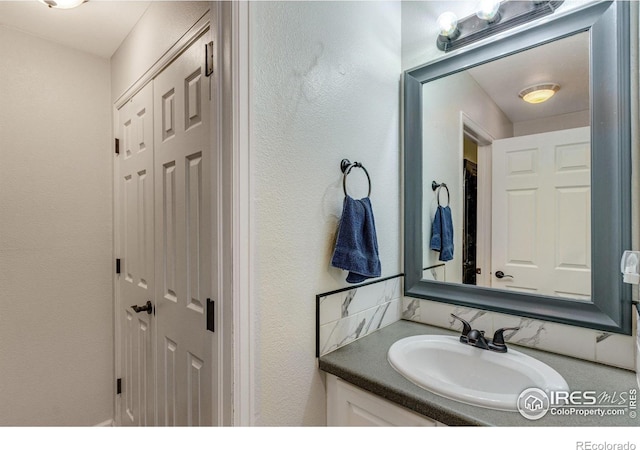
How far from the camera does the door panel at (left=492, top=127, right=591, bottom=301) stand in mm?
1037

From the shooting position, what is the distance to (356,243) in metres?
1.08

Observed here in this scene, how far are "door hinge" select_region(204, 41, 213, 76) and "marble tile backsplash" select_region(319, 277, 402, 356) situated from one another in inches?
32.8

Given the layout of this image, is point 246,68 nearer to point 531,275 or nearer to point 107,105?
point 531,275

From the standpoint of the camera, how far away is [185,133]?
1.20 meters

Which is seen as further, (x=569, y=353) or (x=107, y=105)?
(x=107, y=105)

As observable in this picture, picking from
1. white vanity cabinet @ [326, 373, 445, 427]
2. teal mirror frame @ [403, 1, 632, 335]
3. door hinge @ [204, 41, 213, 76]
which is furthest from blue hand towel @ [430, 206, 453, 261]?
door hinge @ [204, 41, 213, 76]

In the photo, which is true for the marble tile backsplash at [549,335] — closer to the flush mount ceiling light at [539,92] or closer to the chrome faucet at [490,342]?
the chrome faucet at [490,342]

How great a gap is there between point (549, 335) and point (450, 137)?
0.86 m

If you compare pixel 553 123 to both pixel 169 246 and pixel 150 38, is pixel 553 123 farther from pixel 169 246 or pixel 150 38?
pixel 150 38

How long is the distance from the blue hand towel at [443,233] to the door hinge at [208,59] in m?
1.07

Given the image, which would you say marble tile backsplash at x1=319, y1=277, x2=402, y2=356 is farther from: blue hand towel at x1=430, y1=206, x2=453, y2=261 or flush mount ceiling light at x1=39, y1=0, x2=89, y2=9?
flush mount ceiling light at x1=39, y1=0, x2=89, y2=9

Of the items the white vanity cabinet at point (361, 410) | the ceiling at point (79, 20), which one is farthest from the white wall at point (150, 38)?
the white vanity cabinet at point (361, 410)
